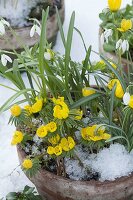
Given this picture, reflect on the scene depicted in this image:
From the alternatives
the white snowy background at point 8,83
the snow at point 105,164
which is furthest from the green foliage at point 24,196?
the snow at point 105,164

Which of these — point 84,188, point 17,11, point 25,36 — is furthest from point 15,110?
point 17,11

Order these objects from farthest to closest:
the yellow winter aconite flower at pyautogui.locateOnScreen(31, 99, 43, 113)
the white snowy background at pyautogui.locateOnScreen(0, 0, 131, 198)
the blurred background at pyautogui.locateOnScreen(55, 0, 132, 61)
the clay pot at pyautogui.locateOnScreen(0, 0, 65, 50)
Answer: the blurred background at pyautogui.locateOnScreen(55, 0, 132, 61), the clay pot at pyautogui.locateOnScreen(0, 0, 65, 50), the white snowy background at pyautogui.locateOnScreen(0, 0, 131, 198), the yellow winter aconite flower at pyautogui.locateOnScreen(31, 99, 43, 113)

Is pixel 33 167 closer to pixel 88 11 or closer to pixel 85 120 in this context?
pixel 85 120

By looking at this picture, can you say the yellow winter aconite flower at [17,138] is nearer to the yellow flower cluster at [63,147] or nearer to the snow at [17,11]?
the yellow flower cluster at [63,147]

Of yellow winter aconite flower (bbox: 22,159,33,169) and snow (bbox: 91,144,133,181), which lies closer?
yellow winter aconite flower (bbox: 22,159,33,169)

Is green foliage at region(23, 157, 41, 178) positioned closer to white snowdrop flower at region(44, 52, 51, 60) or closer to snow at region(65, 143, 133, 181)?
snow at region(65, 143, 133, 181)

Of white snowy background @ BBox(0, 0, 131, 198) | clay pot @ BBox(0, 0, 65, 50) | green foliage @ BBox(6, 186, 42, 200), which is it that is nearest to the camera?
green foliage @ BBox(6, 186, 42, 200)

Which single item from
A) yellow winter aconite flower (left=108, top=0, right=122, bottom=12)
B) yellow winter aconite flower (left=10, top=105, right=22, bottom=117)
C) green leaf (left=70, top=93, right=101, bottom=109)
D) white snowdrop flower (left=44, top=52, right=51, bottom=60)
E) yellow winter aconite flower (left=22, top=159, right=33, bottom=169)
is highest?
yellow winter aconite flower (left=108, top=0, right=122, bottom=12)

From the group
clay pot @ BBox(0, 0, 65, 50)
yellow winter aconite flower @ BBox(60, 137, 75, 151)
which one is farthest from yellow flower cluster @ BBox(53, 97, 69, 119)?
clay pot @ BBox(0, 0, 65, 50)
